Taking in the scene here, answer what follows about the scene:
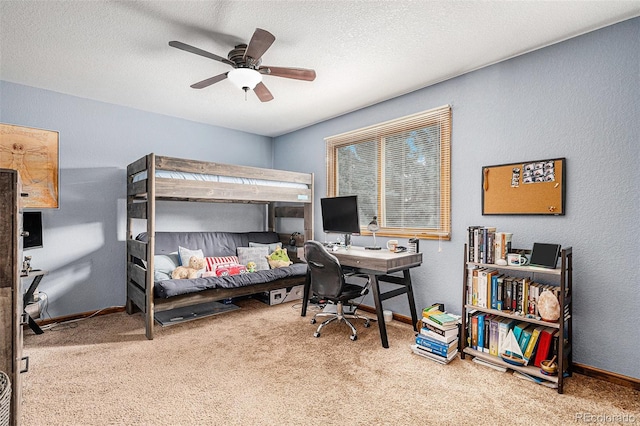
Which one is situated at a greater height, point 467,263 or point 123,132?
point 123,132

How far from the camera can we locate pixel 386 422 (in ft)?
5.74

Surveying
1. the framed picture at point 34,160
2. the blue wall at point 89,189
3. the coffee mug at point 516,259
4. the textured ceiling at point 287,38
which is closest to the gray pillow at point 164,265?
the blue wall at point 89,189

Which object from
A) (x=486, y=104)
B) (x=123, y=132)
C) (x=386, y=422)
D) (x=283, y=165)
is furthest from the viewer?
(x=283, y=165)

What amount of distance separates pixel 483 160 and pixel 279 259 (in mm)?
2597

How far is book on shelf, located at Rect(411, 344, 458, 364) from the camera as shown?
2.44 m

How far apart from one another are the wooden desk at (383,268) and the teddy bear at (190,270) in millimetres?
1505

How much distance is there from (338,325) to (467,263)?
1.42m

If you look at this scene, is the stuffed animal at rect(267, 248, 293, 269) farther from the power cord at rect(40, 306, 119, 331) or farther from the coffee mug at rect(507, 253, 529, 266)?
the coffee mug at rect(507, 253, 529, 266)

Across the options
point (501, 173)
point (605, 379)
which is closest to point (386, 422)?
point (605, 379)

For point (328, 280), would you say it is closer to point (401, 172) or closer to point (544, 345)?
point (401, 172)

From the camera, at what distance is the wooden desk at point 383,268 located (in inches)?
109

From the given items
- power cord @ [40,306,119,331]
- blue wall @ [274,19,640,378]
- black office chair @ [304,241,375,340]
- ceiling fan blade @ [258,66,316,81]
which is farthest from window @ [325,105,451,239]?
power cord @ [40,306,119,331]

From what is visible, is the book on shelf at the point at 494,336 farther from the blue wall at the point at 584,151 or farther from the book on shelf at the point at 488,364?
the blue wall at the point at 584,151

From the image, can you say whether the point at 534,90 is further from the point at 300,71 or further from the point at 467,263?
the point at 300,71
